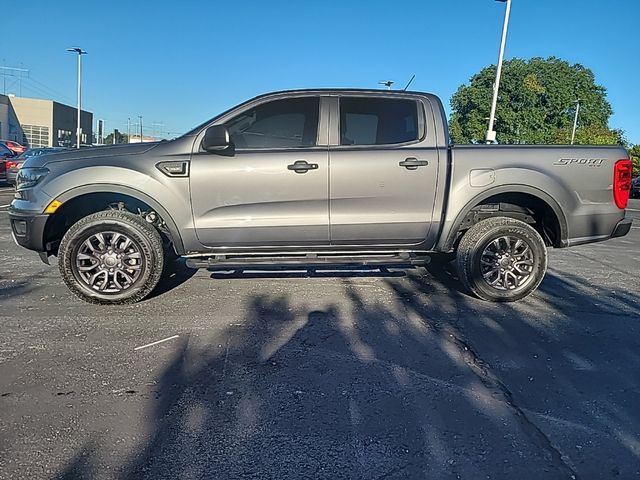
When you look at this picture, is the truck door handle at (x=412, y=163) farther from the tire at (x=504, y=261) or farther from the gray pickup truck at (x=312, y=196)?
the tire at (x=504, y=261)

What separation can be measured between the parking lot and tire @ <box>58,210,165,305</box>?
211 millimetres

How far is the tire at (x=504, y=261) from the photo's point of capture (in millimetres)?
4926

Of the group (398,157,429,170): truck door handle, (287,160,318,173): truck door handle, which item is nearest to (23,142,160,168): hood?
(287,160,318,173): truck door handle

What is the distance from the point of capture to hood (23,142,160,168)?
4.54m

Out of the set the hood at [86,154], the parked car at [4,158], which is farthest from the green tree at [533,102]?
the hood at [86,154]

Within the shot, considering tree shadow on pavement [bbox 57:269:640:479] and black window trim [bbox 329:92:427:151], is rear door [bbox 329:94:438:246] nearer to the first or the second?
black window trim [bbox 329:92:427:151]

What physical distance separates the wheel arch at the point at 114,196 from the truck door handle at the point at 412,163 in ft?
7.44

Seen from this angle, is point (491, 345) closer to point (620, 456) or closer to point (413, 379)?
point (413, 379)

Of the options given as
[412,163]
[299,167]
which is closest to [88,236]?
[299,167]

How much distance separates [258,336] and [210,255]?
1.15 m

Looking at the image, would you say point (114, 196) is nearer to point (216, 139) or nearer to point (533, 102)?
point (216, 139)

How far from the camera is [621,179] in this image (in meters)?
4.84

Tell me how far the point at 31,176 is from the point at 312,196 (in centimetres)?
264

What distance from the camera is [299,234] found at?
15.5 ft
